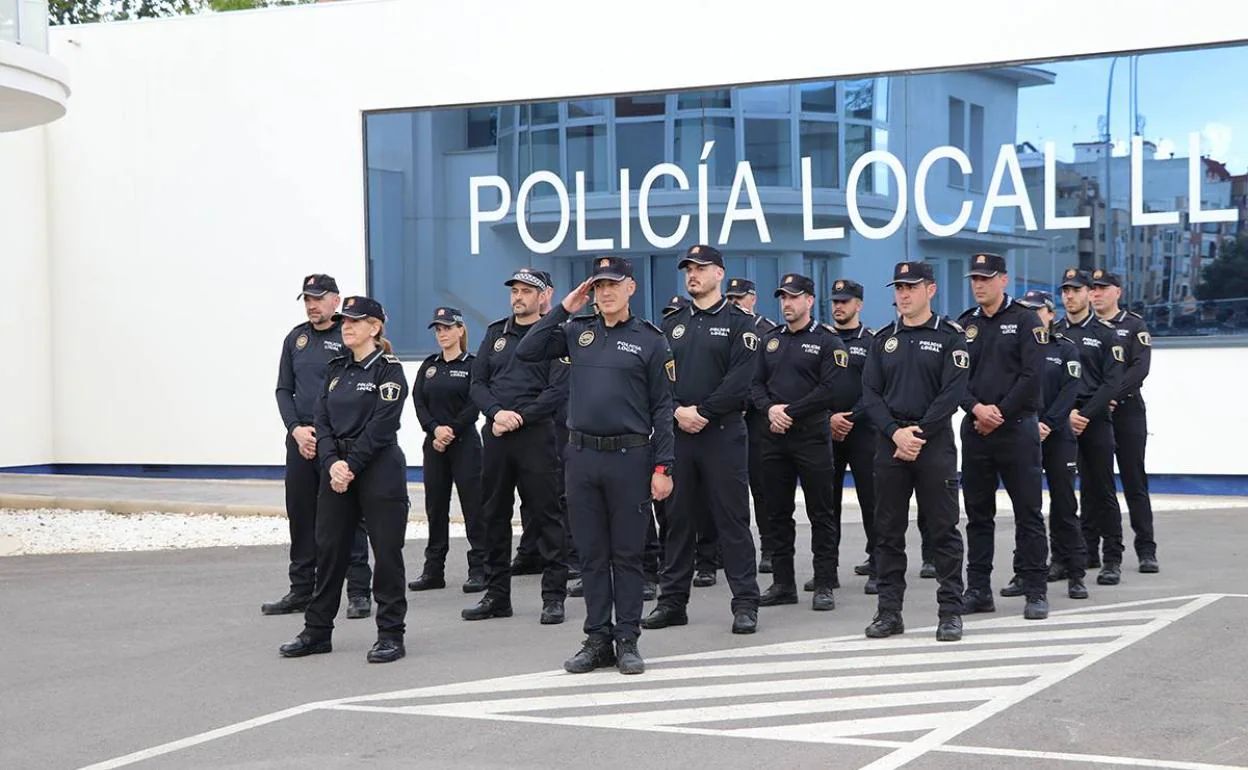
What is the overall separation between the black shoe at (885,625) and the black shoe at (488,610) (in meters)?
2.61

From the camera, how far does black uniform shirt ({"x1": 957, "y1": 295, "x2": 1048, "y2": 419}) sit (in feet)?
33.4

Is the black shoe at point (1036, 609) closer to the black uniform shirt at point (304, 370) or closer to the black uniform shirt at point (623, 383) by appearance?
the black uniform shirt at point (623, 383)

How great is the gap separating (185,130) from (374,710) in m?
15.6

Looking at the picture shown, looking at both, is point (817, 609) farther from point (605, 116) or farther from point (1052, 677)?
point (605, 116)

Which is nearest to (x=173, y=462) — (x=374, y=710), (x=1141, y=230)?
(x=1141, y=230)

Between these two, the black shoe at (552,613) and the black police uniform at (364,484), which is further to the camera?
the black shoe at (552,613)

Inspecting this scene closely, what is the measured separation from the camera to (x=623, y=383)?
8.80m

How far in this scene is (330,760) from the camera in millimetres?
6812

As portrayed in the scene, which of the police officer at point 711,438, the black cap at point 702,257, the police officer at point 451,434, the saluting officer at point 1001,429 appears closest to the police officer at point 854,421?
the saluting officer at point 1001,429

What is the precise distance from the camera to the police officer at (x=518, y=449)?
1073 cm

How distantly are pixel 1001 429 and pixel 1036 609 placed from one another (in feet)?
3.99

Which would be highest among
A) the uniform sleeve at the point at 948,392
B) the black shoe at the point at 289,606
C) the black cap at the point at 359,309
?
the black cap at the point at 359,309

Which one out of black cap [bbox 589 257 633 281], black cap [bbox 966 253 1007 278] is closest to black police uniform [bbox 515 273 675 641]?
black cap [bbox 589 257 633 281]

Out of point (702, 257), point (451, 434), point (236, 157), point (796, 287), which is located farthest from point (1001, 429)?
point (236, 157)
